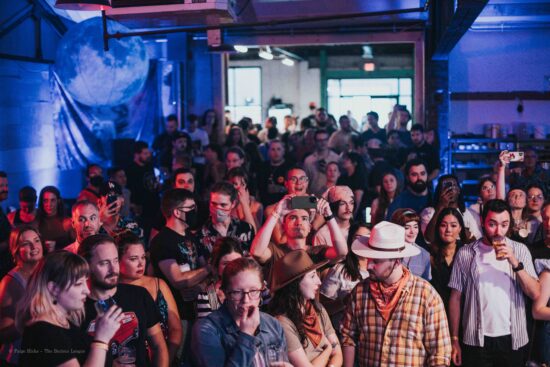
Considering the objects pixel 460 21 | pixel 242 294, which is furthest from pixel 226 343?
pixel 460 21

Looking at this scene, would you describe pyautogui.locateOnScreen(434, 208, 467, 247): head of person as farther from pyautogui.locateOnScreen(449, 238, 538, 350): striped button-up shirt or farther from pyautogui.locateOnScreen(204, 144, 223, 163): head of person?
pyautogui.locateOnScreen(204, 144, 223, 163): head of person

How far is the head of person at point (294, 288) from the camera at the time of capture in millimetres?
3703

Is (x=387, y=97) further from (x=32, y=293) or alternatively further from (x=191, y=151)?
(x=32, y=293)

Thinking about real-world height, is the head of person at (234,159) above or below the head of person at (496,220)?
above

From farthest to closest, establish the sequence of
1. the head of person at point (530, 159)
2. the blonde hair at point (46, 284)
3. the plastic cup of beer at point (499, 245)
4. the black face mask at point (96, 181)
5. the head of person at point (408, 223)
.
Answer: the head of person at point (530, 159)
the black face mask at point (96, 181)
the head of person at point (408, 223)
the plastic cup of beer at point (499, 245)
the blonde hair at point (46, 284)

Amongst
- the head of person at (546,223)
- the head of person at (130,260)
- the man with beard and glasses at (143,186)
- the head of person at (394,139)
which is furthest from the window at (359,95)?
the head of person at (130,260)

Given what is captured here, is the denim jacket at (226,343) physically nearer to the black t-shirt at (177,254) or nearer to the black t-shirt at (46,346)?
the black t-shirt at (46,346)

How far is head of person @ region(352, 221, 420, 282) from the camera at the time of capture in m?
3.83

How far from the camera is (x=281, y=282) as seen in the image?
3725 millimetres

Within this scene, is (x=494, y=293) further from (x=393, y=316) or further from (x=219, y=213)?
(x=219, y=213)

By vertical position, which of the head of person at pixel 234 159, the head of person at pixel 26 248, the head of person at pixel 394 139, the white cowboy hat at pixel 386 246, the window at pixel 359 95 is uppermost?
the window at pixel 359 95

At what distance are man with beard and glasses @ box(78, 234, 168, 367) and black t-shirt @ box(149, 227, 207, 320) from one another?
849 millimetres

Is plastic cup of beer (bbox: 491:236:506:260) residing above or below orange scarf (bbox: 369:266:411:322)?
above

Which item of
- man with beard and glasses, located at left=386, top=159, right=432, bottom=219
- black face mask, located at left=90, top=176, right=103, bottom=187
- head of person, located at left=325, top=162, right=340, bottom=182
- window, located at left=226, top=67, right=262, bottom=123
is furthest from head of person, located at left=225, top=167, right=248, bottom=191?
window, located at left=226, top=67, right=262, bottom=123
